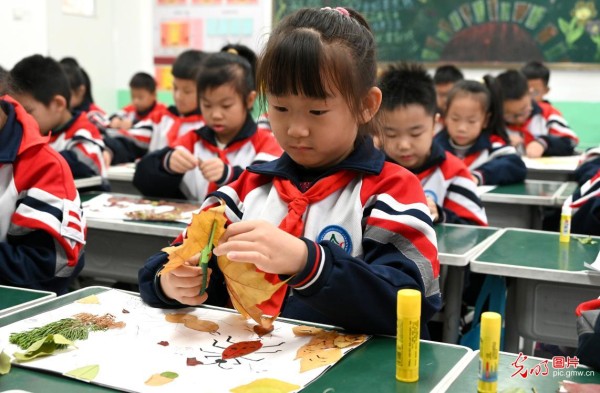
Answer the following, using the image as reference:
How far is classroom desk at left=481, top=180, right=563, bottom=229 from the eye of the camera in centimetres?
312

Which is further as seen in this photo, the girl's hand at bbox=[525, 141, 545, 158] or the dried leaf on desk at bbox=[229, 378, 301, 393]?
the girl's hand at bbox=[525, 141, 545, 158]

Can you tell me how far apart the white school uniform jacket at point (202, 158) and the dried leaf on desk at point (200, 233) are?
1829 millimetres

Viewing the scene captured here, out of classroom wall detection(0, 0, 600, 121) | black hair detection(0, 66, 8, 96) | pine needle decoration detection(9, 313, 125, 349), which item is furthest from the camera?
classroom wall detection(0, 0, 600, 121)

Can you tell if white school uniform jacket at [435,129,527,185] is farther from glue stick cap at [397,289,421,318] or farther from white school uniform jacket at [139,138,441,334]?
glue stick cap at [397,289,421,318]

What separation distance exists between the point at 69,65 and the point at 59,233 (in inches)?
142

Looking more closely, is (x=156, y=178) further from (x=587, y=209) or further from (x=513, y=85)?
(x=513, y=85)

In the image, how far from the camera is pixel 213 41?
7266 millimetres

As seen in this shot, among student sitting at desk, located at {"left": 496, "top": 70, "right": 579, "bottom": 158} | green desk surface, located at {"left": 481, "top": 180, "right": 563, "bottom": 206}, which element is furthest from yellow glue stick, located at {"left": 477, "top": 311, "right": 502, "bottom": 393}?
student sitting at desk, located at {"left": 496, "top": 70, "right": 579, "bottom": 158}

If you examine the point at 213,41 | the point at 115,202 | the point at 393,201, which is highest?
the point at 213,41

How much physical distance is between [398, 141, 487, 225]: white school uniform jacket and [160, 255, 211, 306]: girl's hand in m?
1.57

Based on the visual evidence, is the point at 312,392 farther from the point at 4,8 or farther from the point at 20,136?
the point at 4,8

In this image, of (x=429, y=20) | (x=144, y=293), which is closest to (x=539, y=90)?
(x=429, y=20)

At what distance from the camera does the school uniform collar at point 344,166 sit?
4.47 feet

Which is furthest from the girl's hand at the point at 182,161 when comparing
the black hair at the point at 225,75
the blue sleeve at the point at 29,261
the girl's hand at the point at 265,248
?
the girl's hand at the point at 265,248
